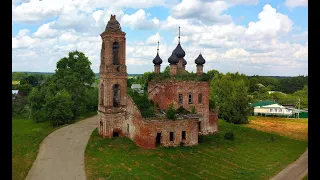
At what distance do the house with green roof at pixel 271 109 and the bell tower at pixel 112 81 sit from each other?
3411 centimetres

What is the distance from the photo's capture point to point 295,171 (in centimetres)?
2161

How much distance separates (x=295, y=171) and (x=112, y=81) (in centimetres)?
1961

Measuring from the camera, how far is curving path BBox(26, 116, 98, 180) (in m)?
20.7

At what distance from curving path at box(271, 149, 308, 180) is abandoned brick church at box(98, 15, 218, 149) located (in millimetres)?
8954

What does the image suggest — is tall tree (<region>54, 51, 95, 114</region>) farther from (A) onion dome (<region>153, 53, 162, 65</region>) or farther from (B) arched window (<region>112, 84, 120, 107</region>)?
(A) onion dome (<region>153, 53, 162, 65</region>)

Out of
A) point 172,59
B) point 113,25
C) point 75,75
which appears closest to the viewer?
point 113,25

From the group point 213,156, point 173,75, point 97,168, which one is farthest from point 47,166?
point 173,75

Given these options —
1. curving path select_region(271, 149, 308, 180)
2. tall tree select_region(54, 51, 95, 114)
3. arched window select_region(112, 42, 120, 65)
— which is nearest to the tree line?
tall tree select_region(54, 51, 95, 114)

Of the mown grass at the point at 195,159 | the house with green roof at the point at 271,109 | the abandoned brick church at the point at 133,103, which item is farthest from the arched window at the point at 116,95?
the house with green roof at the point at 271,109

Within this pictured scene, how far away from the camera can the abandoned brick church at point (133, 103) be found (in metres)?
27.4

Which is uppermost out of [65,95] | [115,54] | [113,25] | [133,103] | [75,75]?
[113,25]

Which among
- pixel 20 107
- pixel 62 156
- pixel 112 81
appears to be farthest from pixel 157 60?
pixel 20 107

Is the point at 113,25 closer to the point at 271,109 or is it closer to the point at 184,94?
the point at 184,94
